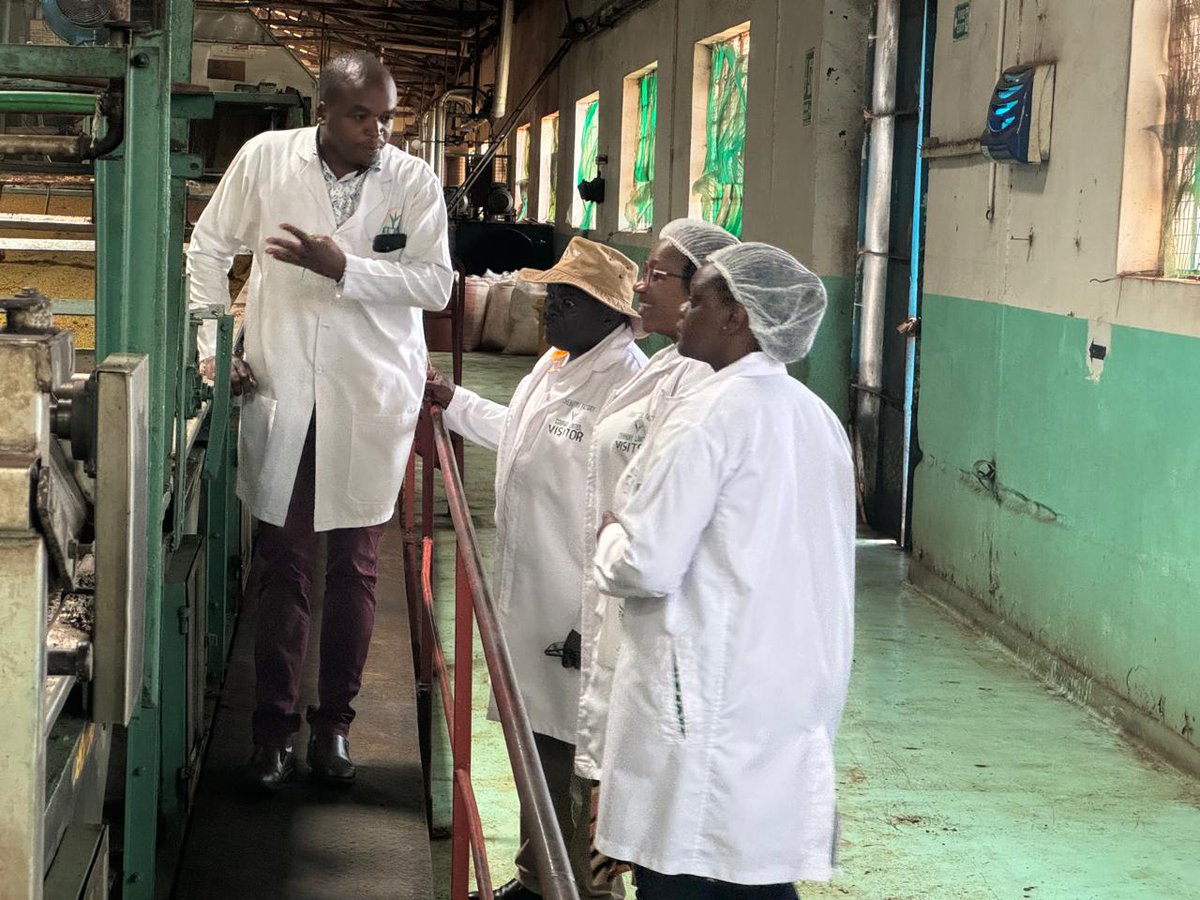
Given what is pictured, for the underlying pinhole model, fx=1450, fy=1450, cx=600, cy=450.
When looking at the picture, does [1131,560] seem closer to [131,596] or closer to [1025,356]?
[1025,356]

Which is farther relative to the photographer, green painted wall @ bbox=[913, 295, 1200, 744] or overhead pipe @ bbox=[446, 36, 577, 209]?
overhead pipe @ bbox=[446, 36, 577, 209]

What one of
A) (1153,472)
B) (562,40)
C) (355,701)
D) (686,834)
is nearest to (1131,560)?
(1153,472)

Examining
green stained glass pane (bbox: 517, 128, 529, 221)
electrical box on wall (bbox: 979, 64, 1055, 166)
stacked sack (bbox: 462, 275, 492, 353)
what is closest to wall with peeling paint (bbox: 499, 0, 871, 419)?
stacked sack (bbox: 462, 275, 492, 353)

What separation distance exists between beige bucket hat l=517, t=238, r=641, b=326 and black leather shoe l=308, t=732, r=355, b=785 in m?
1.20

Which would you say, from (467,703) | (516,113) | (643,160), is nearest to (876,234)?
(467,703)

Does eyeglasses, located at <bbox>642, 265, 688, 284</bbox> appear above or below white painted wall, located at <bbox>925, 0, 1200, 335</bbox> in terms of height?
below

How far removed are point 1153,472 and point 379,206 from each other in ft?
7.92

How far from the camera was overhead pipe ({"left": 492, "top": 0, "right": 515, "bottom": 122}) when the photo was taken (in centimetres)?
1702

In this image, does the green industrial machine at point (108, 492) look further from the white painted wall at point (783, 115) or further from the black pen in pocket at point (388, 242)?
the white painted wall at point (783, 115)

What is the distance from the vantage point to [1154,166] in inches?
176

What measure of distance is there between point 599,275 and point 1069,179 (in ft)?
8.58

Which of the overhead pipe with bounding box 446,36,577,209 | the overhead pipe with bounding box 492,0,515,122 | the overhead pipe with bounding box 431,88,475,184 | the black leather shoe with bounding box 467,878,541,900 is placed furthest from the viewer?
the overhead pipe with bounding box 431,88,475,184

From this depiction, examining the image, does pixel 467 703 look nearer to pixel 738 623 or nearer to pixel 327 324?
pixel 738 623

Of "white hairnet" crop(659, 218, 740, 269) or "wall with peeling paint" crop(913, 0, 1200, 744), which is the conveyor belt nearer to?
"white hairnet" crop(659, 218, 740, 269)
